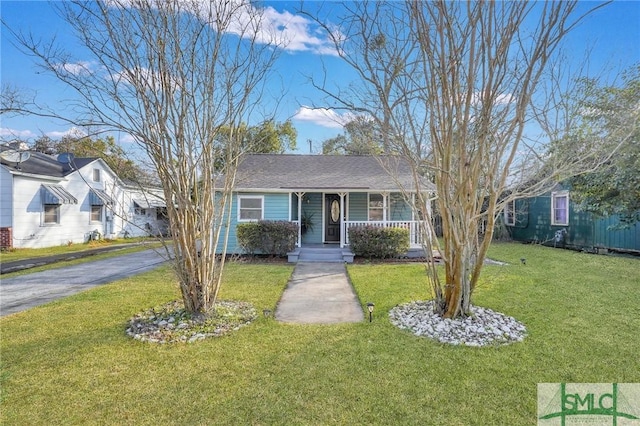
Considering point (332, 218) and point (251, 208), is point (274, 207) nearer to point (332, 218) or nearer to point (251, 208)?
point (251, 208)

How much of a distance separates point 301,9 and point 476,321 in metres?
4.81

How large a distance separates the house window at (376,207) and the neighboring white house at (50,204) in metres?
9.41

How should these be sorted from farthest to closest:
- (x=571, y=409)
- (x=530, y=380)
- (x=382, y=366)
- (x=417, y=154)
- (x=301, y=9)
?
(x=417, y=154) < (x=301, y=9) < (x=382, y=366) < (x=530, y=380) < (x=571, y=409)

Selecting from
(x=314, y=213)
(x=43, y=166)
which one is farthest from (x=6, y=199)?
(x=314, y=213)

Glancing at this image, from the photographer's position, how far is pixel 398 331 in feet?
14.6

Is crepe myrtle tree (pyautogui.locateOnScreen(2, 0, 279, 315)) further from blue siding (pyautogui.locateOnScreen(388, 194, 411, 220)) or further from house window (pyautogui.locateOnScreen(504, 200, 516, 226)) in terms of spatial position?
house window (pyautogui.locateOnScreen(504, 200, 516, 226))

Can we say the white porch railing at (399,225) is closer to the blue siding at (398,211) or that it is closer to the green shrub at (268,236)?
the blue siding at (398,211)

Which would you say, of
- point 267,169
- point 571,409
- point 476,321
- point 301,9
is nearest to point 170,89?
point 301,9

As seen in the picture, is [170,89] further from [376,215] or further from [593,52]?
[376,215]

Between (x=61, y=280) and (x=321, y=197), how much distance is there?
873 centimetres

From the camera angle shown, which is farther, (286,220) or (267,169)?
(267,169)

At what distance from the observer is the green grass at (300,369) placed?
274 centimetres

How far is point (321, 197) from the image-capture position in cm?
1358

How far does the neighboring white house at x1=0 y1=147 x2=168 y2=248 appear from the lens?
14.0 meters
